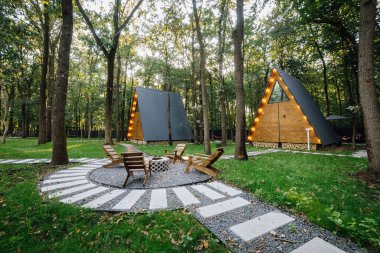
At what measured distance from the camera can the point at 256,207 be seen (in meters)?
4.20

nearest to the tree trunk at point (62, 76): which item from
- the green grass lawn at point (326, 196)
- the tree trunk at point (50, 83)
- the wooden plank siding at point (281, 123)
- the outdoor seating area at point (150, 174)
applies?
the outdoor seating area at point (150, 174)

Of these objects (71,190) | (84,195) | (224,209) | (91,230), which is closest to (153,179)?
(84,195)

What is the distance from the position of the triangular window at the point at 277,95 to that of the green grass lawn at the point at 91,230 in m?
15.3

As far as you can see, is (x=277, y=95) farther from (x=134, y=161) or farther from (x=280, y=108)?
(x=134, y=161)

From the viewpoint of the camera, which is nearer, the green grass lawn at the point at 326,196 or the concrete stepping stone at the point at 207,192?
the green grass lawn at the point at 326,196

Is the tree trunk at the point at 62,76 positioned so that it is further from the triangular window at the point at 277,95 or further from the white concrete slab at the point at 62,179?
the triangular window at the point at 277,95

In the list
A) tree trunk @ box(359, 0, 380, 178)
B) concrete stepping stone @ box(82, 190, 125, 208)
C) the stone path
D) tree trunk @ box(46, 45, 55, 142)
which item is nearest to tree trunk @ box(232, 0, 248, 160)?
the stone path

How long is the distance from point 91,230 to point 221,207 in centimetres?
248

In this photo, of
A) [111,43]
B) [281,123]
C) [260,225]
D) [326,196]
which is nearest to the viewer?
[260,225]

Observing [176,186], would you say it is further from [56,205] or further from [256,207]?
[56,205]

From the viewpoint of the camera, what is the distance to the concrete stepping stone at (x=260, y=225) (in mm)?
3135

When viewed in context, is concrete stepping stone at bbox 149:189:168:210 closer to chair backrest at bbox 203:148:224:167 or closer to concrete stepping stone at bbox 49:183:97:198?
concrete stepping stone at bbox 49:183:97:198

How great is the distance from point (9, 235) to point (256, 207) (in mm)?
4408

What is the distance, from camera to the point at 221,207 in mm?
4180
